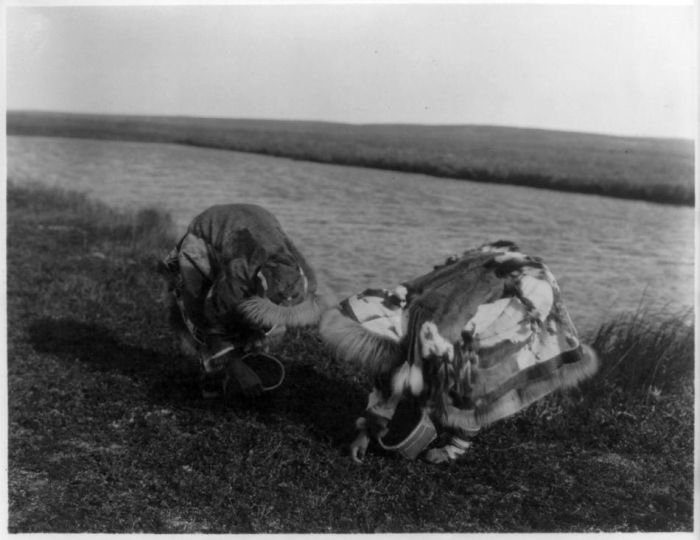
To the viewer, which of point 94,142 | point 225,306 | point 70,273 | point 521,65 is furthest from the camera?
point 70,273

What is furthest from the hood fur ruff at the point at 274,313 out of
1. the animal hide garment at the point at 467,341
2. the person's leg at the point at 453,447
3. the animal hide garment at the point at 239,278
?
the person's leg at the point at 453,447

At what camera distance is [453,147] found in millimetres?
5520

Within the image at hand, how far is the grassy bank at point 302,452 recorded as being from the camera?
4191mm

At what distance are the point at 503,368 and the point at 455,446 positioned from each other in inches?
26.4

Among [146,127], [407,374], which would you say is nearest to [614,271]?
[407,374]

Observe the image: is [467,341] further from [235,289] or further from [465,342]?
[235,289]

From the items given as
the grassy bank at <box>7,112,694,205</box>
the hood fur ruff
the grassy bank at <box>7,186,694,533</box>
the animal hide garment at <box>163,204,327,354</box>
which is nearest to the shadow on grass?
the grassy bank at <box>7,186,694,533</box>

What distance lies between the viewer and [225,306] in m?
4.46

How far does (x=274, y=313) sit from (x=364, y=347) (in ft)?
2.21

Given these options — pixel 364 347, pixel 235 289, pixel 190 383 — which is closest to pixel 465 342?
pixel 364 347

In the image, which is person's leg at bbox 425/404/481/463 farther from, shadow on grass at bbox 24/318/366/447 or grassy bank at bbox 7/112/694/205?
grassy bank at bbox 7/112/694/205

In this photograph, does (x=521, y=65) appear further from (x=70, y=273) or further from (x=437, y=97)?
(x=70, y=273)

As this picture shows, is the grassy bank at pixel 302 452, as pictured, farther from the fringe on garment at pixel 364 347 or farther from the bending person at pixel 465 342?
the fringe on garment at pixel 364 347

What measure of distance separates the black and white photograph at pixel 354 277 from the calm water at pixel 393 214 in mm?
21
